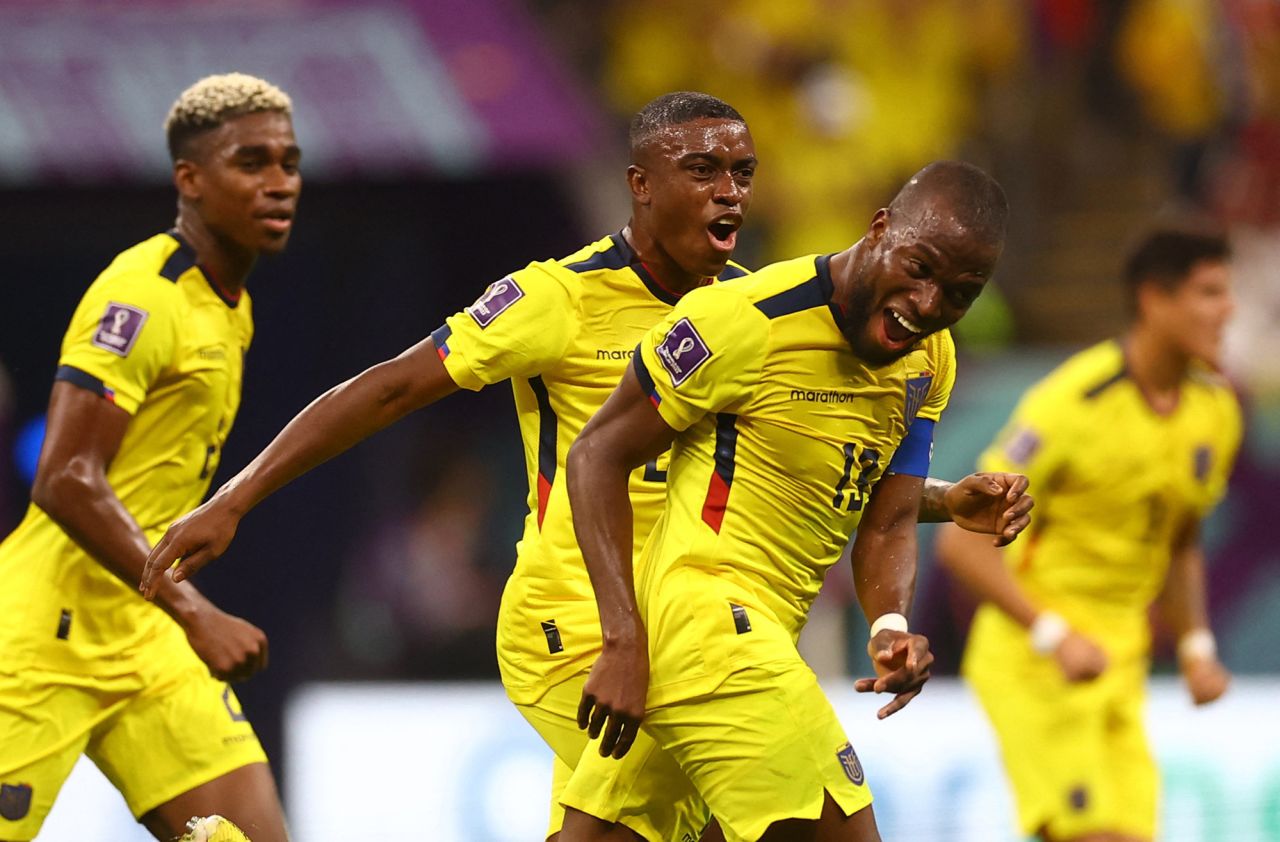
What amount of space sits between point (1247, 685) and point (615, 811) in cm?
556

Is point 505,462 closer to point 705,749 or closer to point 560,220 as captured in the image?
point 560,220

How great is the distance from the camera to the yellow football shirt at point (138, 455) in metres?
5.59

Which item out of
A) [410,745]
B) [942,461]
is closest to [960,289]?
[410,745]

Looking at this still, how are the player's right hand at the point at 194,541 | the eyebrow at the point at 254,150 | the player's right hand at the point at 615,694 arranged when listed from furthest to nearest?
the eyebrow at the point at 254,150, the player's right hand at the point at 194,541, the player's right hand at the point at 615,694

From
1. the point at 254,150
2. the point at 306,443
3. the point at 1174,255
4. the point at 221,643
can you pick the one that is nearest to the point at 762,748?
the point at 306,443

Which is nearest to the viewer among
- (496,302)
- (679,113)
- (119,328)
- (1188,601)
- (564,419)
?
(496,302)

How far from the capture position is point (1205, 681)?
7309 mm

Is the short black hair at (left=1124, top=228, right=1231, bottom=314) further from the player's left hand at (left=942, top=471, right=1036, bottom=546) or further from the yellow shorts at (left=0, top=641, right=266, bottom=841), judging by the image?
the yellow shorts at (left=0, top=641, right=266, bottom=841)

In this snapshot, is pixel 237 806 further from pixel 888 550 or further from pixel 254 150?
pixel 888 550

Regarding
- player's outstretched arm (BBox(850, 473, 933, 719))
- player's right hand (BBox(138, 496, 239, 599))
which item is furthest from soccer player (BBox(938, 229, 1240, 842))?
player's right hand (BBox(138, 496, 239, 599))

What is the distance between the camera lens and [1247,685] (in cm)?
969

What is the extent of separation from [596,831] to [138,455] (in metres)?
1.70

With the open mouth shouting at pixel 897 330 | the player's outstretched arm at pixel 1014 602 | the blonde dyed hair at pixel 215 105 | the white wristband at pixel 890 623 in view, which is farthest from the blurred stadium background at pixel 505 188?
the open mouth shouting at pixel 897 330

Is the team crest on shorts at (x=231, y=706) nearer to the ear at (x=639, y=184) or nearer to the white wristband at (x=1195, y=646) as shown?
the ear at (x=639, y=184)
